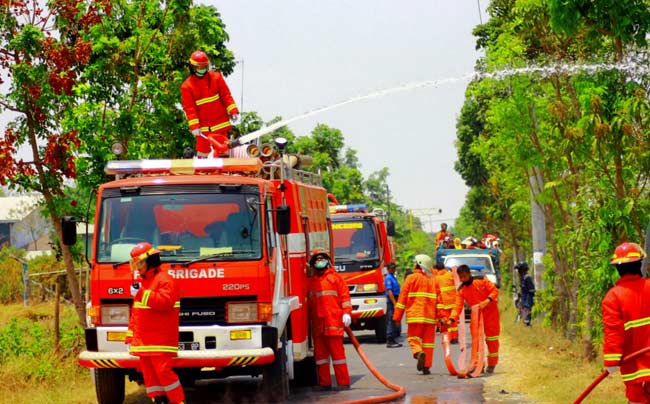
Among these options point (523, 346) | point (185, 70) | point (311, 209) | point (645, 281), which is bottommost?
point (523, 346)

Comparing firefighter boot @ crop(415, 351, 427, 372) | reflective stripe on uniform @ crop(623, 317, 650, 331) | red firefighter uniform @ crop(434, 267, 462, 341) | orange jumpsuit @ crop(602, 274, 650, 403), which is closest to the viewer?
orange jumpsuit @ crop(602, 274, 650, 403)

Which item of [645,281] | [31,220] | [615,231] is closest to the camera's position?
[645,281]

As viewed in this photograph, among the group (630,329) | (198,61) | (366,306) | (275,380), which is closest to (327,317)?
(275,380)

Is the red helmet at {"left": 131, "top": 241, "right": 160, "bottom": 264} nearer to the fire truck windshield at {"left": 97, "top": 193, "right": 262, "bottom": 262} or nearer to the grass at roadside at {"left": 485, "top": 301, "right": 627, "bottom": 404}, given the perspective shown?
the fire truck windshield at {"left": 97, "top": 193, "right": 262, "bottom": 262}

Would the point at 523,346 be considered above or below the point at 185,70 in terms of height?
below

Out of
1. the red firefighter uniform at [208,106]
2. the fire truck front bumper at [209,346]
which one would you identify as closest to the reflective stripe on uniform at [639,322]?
the fire truck front bumper at [209,346]

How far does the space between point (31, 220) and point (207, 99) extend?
6410 cm

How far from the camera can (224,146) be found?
1418 centimetres

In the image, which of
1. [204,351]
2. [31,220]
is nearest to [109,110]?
[204,351]

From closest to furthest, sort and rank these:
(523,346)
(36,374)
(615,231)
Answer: (615,231)
(36,374)
(523,346)

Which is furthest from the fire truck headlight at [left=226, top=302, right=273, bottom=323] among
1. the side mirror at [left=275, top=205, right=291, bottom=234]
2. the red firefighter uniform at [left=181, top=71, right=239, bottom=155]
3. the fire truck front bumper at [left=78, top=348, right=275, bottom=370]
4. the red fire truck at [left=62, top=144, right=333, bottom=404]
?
the red firefighter uniform at [left=181, top=71, right=239, bottom=155]

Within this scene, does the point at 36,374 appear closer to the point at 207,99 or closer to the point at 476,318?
the point at 207,99

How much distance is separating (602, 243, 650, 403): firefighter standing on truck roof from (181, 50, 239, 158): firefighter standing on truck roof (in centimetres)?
624

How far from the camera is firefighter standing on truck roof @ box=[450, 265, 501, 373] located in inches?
659
